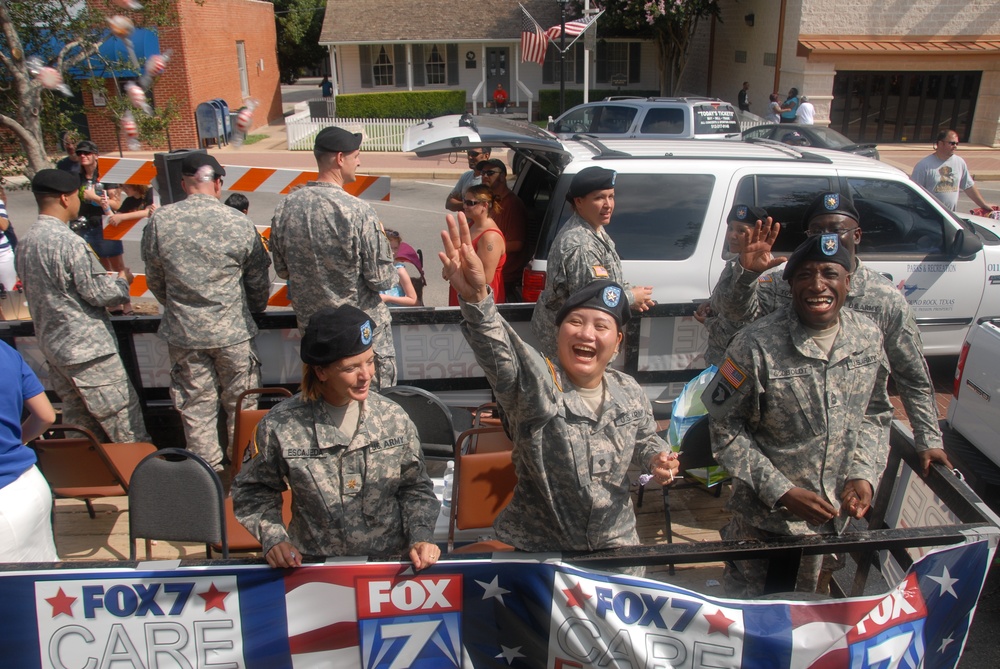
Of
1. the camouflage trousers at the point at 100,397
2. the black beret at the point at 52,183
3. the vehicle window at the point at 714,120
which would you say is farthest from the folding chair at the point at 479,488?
the vehicle window at the point at 714,120

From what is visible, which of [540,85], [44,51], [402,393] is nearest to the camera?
[402,393]

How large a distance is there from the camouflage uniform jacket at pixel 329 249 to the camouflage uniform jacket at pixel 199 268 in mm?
255

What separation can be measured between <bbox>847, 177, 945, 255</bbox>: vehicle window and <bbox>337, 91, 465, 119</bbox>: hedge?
79.4 feet

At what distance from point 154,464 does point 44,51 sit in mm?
5667

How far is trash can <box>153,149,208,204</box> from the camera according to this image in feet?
17.6

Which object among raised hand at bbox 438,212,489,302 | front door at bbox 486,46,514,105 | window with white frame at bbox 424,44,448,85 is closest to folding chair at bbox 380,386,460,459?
raised hand at bbox 438,212,489,302

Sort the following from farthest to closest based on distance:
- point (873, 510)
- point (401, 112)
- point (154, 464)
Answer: point (401, 112), point (873, 510), point (154, 464)

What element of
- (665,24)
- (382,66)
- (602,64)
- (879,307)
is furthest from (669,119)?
(382,66)

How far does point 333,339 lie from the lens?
258 centimetres

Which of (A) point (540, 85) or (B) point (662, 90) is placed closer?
(B) point (662, 90)

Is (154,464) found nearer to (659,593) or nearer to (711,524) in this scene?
(659,593)

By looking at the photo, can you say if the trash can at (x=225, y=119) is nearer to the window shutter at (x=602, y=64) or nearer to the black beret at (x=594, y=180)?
the window shutter at (x=602, y=64)

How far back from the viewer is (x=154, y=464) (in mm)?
3291

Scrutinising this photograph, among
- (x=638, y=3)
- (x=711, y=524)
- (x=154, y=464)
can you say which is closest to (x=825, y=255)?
(x=711, y=524)
